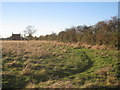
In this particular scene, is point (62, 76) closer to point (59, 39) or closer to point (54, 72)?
point (54, 72)

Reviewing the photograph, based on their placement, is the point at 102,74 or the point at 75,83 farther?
the point at 102,74

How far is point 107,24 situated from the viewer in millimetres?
20203

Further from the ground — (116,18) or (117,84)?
(116,18)

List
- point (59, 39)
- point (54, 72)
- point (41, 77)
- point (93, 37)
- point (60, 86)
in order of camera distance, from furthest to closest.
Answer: point (59, 39) → point (93, 37) → point (54, 72) → point (41, 77) → point (60, 86)

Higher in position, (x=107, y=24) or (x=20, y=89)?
(x=107, y=24)

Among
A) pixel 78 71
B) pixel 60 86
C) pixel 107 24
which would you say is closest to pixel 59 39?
pixel 107 24

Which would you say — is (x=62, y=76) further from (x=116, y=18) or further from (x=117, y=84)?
(x=116, y=18)

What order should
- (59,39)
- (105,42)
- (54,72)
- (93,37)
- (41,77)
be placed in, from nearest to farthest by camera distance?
1. (41,77)
2. (54,72)
3. (105,42)
4. (93,37)
5. (59,39)

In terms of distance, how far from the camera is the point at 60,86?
219 inches

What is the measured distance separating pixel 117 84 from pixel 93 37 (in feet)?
56.0

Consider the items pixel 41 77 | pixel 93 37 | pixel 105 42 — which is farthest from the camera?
pixel 93 37

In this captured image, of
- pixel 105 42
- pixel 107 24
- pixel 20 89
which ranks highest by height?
pixel 107 24

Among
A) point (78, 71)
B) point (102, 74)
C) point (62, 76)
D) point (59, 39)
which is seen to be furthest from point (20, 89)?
point (59, 39)

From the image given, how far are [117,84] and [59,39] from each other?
2791 centimetres
